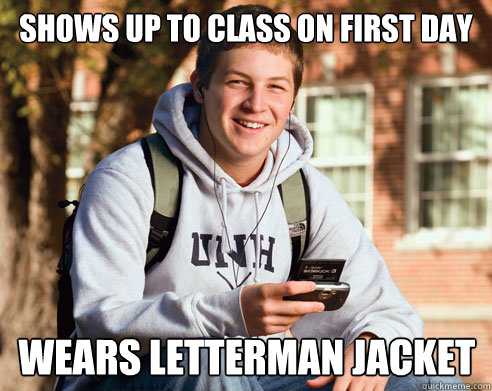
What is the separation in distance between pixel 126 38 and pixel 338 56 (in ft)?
15.5

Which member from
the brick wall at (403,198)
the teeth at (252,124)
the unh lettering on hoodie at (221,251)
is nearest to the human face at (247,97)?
the teeth at (252,124)

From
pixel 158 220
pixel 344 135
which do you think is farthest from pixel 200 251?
pixel 344 135

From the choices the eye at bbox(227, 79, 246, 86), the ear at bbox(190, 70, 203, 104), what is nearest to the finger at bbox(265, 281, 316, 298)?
the eye at bbox(227, 79, 246, 86)

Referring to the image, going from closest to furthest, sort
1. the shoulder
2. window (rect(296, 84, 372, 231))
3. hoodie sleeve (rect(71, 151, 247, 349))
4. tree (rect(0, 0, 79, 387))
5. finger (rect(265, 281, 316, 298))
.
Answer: finger (rect(265, 281, 316, 298))
hoodie sleeve (rect(71, 151, 247, 349))
the shoulder
tree (rect(0, 0, 79, 387))
window (rect(296, 84, 372, 231))

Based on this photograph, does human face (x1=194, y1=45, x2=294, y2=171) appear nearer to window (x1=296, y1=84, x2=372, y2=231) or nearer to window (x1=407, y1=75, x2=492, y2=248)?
window (x1=407, y1=75, x2=492, y2=248)

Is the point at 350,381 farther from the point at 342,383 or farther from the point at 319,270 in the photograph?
the point at 319,270

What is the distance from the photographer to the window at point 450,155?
43.8 feet

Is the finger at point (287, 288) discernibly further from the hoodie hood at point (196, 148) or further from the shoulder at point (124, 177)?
the hoodie hood at point (196, 148)

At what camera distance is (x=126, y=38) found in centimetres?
1007

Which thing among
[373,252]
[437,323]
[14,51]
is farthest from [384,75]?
[373,252]

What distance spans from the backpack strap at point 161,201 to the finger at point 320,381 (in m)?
0.68

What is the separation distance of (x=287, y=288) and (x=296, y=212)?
76 centimetres

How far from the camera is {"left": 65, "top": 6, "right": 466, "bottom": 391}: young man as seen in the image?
10.8 ft

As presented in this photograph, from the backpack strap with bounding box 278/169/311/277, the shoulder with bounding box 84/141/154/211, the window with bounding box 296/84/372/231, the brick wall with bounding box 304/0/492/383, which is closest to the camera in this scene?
the shoulder with bounding box 84/141/154/211
